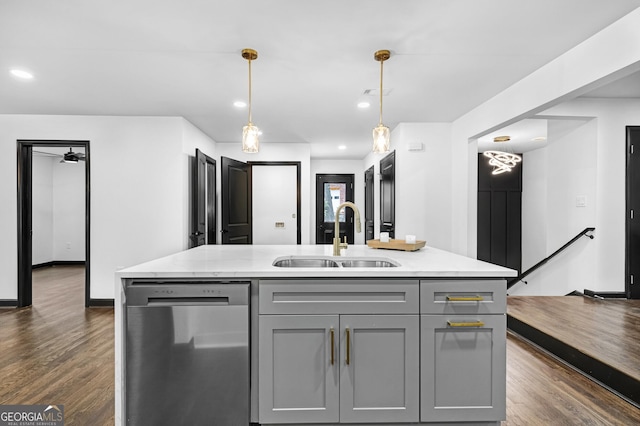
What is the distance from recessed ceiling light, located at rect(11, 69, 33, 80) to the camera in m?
2.98

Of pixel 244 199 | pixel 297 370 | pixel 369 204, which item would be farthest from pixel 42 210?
pixel 297 370

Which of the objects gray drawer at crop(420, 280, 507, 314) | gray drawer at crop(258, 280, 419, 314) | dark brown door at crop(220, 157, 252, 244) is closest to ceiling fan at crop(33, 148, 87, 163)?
dark brown door at crop(220, 157, 252, 244)

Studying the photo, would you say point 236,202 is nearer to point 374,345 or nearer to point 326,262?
point 326,262

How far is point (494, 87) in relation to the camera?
3.38m

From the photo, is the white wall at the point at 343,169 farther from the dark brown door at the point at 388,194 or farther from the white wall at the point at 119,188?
the white wall at the point at 119,188

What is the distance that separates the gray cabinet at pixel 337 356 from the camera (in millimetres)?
1759

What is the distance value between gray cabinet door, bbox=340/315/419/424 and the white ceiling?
181cm

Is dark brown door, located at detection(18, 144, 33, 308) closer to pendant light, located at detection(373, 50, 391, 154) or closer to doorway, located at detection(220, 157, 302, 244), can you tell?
doorway, located at detection(220, 157, 302, 244)

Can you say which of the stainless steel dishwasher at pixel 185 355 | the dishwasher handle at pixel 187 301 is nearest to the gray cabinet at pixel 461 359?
the stainless steel dishwasher at pixel 185 355

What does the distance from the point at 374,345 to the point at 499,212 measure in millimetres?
6353

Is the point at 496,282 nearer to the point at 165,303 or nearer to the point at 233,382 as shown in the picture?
the point at 233,382

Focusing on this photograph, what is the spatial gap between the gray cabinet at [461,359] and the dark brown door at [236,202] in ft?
13.0

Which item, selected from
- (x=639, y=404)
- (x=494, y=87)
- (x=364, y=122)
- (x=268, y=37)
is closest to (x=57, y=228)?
(x=364, y=122)

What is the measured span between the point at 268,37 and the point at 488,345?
234cm
